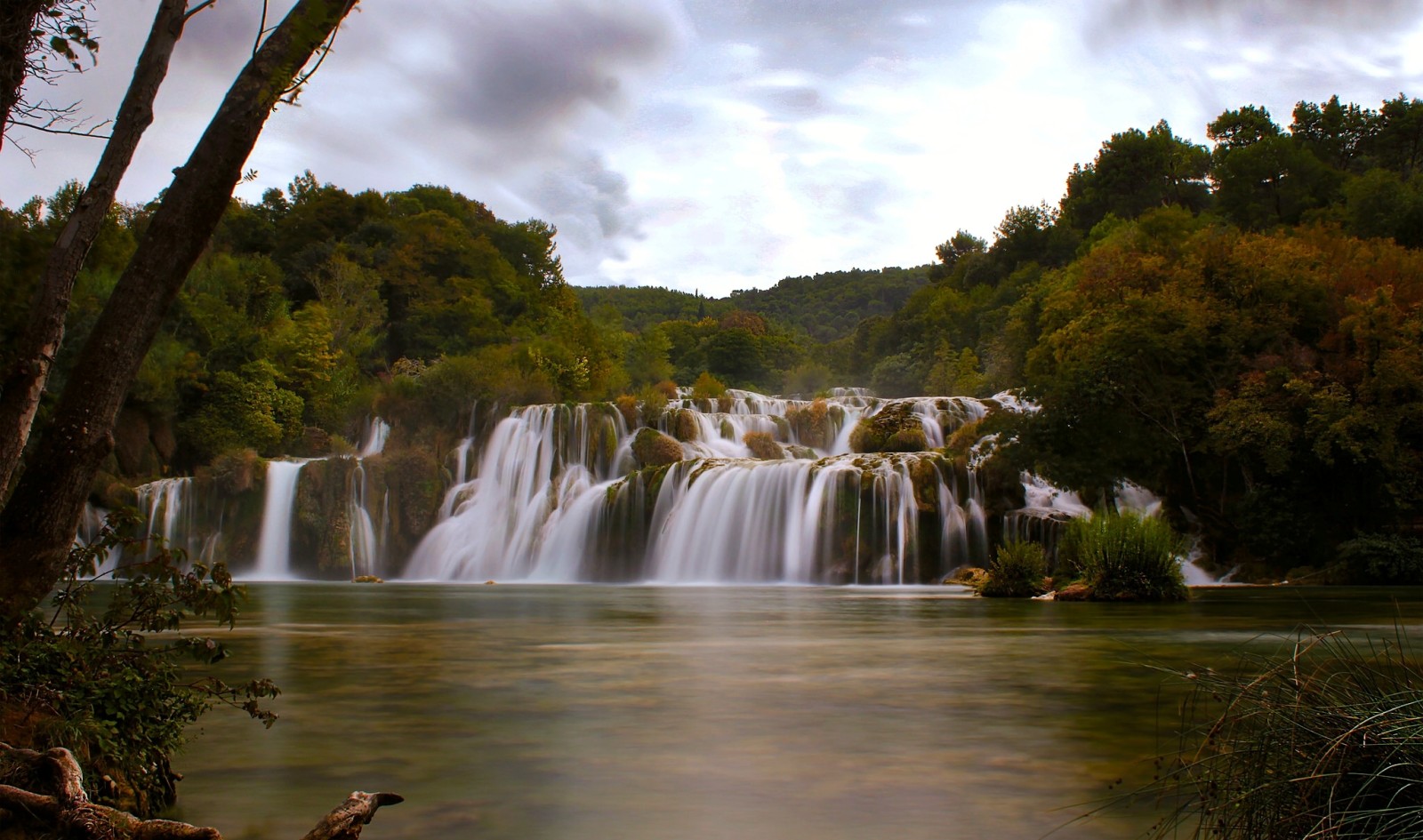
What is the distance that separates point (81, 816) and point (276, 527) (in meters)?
35.5

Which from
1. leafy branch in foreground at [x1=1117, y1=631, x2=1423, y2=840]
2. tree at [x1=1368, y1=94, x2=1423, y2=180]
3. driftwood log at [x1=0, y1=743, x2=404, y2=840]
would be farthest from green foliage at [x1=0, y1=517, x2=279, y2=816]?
tree at [x1=1368, y1=94, x2=1423, y2=180]

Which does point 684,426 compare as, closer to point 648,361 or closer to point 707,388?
point 707,388

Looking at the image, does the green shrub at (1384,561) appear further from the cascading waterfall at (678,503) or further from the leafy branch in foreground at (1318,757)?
the leafy branch in foreground at (1318,757)

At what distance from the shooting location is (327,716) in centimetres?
693

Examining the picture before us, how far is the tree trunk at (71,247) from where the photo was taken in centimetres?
408

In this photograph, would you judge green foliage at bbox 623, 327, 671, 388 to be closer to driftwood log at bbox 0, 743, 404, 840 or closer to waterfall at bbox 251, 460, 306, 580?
waterfall at bbox 251, 460, 306, 580

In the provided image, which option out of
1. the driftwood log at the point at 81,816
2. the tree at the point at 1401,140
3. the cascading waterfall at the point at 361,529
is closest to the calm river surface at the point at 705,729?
the driftwood log at the point at 81,816

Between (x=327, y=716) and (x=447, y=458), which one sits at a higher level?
(x=447, y=458)

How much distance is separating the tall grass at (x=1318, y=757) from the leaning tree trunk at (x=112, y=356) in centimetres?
398

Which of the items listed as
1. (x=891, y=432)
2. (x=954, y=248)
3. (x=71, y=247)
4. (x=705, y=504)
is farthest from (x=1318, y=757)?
(x=954, y=248)

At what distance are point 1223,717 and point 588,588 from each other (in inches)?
972

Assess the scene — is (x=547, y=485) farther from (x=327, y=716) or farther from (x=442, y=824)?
(x=442, y=824)

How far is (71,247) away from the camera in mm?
4191

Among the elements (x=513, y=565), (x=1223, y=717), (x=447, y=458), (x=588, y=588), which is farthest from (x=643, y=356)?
(x=1223, y=717)
